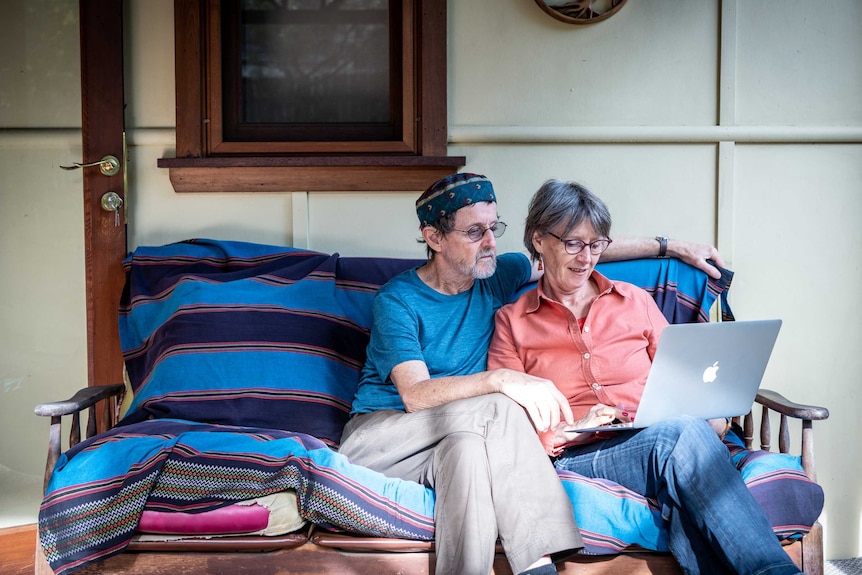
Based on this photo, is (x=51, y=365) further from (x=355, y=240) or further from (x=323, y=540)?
(x=323, y=540)

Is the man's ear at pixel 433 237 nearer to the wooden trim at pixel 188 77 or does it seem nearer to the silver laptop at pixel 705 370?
the silver laptop at pixel 705 370

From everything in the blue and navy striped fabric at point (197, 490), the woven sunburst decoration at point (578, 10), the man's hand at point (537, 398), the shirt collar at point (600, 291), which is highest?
the woven sunburst decoration at point (578, 10)

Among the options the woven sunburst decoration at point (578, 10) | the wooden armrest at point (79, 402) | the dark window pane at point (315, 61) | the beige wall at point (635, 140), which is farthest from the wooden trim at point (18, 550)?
the woven sunburst decoration at point (578, 10)

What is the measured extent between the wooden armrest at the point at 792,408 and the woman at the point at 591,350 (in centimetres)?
Result: 17

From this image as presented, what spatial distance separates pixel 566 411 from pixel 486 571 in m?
0.45

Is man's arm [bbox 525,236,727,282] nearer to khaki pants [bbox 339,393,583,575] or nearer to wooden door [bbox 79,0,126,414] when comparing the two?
khaki pants [bbox 339,393,583,575]

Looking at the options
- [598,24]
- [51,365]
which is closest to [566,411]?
[598,24]

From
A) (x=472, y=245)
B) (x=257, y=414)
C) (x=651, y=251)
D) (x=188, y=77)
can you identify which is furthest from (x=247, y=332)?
(x=651, y=251)

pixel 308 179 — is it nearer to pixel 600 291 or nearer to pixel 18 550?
pixel 600 291

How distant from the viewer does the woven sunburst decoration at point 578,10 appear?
9.99ft

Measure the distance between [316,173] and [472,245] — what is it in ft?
2.95

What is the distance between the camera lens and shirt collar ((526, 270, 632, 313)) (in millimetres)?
2430

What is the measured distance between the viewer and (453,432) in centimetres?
204

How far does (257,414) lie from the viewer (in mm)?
2557
